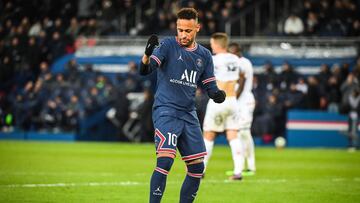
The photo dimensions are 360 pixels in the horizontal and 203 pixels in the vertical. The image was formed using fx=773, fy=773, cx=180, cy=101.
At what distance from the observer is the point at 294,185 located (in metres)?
13.6

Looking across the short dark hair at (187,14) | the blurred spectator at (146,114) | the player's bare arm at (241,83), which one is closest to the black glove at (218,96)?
the short dark hair at (187,14)

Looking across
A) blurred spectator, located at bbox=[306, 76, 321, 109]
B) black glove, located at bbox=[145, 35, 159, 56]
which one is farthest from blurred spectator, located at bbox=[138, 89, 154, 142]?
black glove, located at bbox=[145, 35, 159, 56]

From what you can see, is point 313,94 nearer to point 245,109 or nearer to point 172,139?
point 245,109

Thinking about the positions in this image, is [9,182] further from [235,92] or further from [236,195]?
[235,92]

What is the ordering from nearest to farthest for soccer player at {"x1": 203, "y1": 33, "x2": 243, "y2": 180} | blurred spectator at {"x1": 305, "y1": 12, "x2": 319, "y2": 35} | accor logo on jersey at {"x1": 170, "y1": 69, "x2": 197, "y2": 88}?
accor logo on jersey at {"x1": 170, "y1": 69, "x2": 197, "y2": 88} < soccer player at {"x1": 203, "y1": 33, "x2": 243, "y2": 180} < blurred spectator at {"x1": 305, "y1": 12, "x2": 319, "y2": 35}

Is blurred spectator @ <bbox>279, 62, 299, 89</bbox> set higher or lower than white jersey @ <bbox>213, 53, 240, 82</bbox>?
lower

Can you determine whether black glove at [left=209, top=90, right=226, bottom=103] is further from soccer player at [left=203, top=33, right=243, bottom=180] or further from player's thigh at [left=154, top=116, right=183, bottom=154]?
soccer player at [left=203, top=33, right=243, bottom=180]

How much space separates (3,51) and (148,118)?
8823mm

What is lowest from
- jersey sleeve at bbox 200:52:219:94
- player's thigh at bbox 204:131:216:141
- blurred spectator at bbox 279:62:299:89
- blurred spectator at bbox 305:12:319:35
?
blurred spectator at bbox 279:62:299:89

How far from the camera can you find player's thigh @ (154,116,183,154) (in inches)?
339

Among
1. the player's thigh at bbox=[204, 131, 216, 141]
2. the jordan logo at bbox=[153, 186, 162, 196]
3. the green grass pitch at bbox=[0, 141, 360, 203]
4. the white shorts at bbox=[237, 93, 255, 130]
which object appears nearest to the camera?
the jordan logo at bbox=[153, 186, 162, 196]

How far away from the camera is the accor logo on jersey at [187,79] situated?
8.80m

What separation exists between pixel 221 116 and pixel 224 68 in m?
0.91

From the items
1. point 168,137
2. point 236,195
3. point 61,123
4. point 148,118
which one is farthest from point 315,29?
point 168,137
